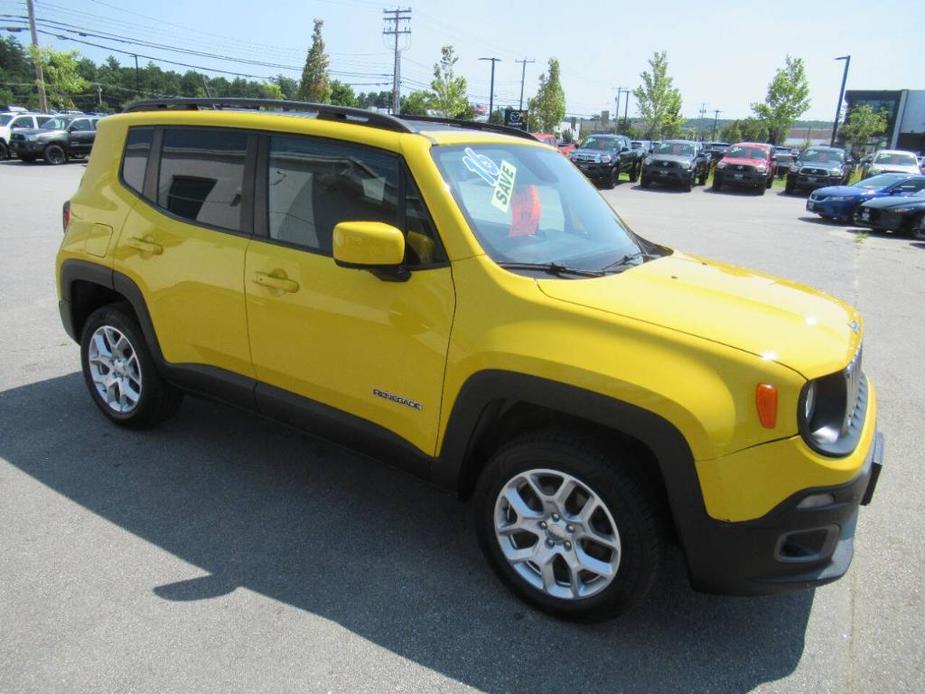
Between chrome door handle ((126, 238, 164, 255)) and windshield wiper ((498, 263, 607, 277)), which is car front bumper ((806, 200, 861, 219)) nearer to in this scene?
windshield wiper ((498, 263, 607, 277))

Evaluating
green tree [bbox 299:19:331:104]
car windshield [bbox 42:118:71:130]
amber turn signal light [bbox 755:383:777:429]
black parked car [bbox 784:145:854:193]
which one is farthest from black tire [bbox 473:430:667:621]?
green tree [bbox 299:19:331:104]

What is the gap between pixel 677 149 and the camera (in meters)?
25.3

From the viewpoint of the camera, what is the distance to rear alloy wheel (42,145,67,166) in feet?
82.5

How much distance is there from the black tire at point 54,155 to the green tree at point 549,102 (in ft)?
167

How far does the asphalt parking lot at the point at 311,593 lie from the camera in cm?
241

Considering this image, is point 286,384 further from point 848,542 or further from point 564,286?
point 848,542

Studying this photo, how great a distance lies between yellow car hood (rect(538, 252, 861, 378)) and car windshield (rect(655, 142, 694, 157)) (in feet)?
78.4

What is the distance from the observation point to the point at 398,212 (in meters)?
2.88

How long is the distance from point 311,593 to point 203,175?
7.02 ft

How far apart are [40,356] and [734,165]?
24.0 m

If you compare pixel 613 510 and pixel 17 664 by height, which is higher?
pixel 613 510

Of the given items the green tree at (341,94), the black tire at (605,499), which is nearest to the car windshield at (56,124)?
the black tire at (605,499)

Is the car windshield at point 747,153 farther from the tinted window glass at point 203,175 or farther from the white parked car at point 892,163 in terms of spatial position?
the tinted window glass at point 203,175

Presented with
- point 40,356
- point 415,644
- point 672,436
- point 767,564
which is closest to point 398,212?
point 672,436
